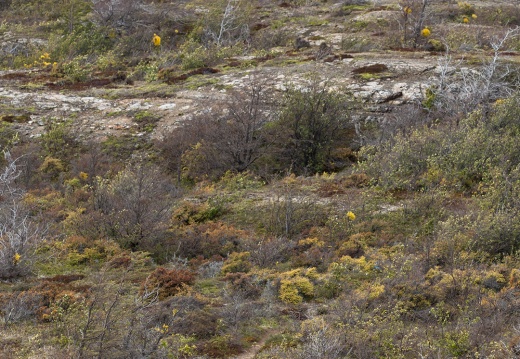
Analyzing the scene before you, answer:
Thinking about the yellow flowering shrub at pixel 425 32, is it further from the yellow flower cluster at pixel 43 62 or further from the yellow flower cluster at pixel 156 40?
the yellow flower cluster at pixel 43 62

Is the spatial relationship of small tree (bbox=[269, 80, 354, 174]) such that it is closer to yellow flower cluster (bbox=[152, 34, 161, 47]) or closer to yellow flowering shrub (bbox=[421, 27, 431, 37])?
yellow flowering shrub (bbox=[421, 27, 431, 37])

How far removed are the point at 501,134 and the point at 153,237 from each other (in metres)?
7.94

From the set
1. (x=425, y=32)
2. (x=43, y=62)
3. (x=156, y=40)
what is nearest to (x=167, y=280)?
(x=425, y=32)

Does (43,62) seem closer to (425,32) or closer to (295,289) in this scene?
(425,32)

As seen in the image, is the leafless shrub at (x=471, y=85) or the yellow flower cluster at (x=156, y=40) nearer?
the leafless shrub at (x=471, y=85)

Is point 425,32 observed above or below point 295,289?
above

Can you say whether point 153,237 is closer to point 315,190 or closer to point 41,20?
point 315,190

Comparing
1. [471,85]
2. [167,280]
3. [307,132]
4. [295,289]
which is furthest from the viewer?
[471,85]

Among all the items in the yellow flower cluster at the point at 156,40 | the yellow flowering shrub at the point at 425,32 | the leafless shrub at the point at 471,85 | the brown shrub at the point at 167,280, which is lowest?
the brown shrub at the point at 167,280

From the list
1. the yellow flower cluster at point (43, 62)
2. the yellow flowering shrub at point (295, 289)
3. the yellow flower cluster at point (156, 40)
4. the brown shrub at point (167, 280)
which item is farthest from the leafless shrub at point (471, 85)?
the yellow flower cluster at point (43, 62)

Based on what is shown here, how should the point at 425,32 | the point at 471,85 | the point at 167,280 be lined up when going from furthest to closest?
the point at 425,32
the point at 471,85
the point at 167,280

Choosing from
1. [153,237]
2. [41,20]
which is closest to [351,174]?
[153,237]

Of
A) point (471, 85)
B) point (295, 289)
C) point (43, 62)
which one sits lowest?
point (295, 289)

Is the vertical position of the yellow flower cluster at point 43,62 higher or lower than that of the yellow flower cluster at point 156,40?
lower
